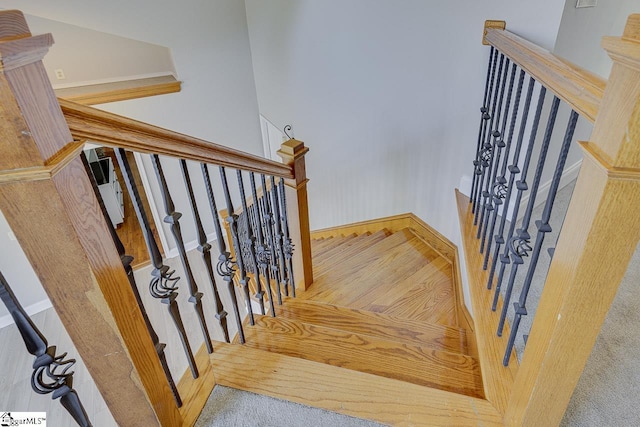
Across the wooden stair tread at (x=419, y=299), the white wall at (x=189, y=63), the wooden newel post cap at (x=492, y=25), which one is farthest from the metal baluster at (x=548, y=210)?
the white wall at (x=189, y=63)

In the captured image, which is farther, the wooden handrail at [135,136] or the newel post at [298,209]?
the newel post at [298,209]

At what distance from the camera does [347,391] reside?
45.7 inches

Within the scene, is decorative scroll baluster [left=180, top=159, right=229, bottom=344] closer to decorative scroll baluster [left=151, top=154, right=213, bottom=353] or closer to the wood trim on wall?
decorative scroll baluster [left=151, top=154, right=213, bottom=353]

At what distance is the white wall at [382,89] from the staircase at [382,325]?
17.1 inches

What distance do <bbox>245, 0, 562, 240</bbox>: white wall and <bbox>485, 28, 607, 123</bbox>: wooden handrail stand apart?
54cm

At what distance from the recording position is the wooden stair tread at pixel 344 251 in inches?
104

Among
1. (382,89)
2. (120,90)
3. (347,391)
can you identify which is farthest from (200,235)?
(120,90)

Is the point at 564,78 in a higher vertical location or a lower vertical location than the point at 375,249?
higher

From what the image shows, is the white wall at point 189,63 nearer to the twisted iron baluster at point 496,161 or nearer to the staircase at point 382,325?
the staircase at point 382,325

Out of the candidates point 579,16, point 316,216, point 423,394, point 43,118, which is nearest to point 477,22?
point 579,16

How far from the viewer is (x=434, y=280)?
2348 mm

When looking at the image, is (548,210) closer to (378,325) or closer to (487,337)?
(487,337)

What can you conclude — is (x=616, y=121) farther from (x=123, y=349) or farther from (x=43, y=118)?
(x=123, y=349)

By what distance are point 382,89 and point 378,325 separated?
183cm
